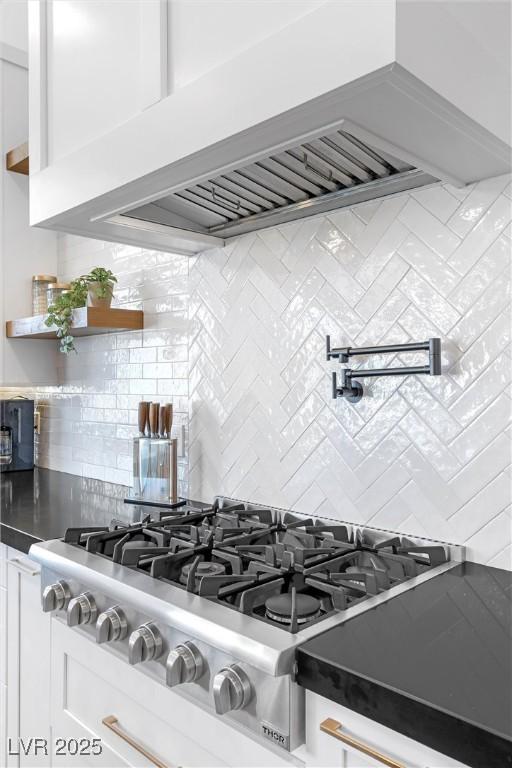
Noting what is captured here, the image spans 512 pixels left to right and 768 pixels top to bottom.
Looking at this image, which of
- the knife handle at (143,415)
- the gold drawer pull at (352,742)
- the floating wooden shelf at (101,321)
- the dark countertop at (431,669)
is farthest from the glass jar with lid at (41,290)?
the gold drawer pull at (352,742)

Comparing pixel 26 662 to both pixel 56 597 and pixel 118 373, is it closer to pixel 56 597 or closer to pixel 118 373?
pixel 56 597

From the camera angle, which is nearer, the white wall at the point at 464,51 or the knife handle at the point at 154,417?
the white wall at the point at 464,51

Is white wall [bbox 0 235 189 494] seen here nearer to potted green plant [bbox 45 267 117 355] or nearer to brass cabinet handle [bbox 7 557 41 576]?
potted green plant [bbox 45 267 117 355]

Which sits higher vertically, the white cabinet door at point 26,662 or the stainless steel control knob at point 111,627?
the stainless steel control knob at point 111,627

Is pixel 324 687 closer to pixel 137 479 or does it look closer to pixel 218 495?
pixel 218 495

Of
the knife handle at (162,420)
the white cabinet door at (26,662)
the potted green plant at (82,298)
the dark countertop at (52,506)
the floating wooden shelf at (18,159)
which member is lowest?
the white cabinet door at (26,662)

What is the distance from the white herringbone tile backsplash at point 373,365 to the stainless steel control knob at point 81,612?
606 millimetres

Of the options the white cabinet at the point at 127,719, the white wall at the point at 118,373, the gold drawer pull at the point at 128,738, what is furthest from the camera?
the white wall at the point at 118,373

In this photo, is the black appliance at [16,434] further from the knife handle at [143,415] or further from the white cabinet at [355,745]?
the white cabinet at [355,745]

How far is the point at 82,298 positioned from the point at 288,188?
106 centimetres

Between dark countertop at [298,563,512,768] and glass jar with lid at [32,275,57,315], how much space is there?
6.71 ft

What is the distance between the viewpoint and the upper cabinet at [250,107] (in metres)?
0.89

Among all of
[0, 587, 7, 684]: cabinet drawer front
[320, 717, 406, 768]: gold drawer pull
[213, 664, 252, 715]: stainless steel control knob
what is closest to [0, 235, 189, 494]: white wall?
[0, 587, 7, 684]: cabinet drawer front

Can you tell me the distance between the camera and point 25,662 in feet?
5.04
